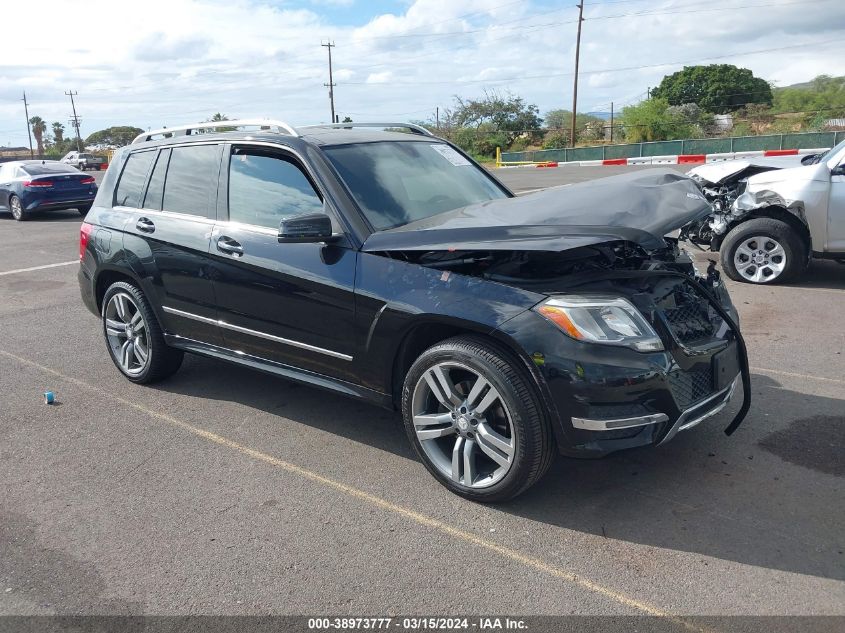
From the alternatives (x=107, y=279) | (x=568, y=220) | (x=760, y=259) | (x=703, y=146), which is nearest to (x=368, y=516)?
(x=568, y=220)

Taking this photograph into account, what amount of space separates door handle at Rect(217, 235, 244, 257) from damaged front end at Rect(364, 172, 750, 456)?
0.98 meters

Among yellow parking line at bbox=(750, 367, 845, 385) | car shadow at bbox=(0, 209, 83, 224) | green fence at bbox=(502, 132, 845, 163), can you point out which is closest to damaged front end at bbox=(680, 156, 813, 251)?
yellow parking line at bbox=(750, 367, 845, 385)

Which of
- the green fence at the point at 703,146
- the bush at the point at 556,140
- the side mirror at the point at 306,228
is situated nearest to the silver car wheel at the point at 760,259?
the side mirror at the point at 306,228

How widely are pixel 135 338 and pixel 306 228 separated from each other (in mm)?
2319

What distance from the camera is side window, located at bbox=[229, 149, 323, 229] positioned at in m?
4.35

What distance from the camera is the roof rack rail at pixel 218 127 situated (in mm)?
4656

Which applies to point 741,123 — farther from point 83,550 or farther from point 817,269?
point 83,550

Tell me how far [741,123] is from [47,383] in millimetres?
59584

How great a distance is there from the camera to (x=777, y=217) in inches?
318

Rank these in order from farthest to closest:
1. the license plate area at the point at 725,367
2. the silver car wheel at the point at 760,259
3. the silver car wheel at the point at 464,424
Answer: the silver car wheel at the point at 760,259
the license plate area at the point at 725,367
the silver car wheel at the point at 464,424

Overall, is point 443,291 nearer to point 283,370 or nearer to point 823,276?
point 283,370

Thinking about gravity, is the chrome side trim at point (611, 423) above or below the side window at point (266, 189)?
below

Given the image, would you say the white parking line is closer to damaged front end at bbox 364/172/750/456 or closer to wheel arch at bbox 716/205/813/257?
damaged front end at bbox 364/172/750/456

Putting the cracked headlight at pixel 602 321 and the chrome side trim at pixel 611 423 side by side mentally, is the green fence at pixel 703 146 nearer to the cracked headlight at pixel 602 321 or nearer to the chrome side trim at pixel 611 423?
the cracked headlight at pixel 602 321
